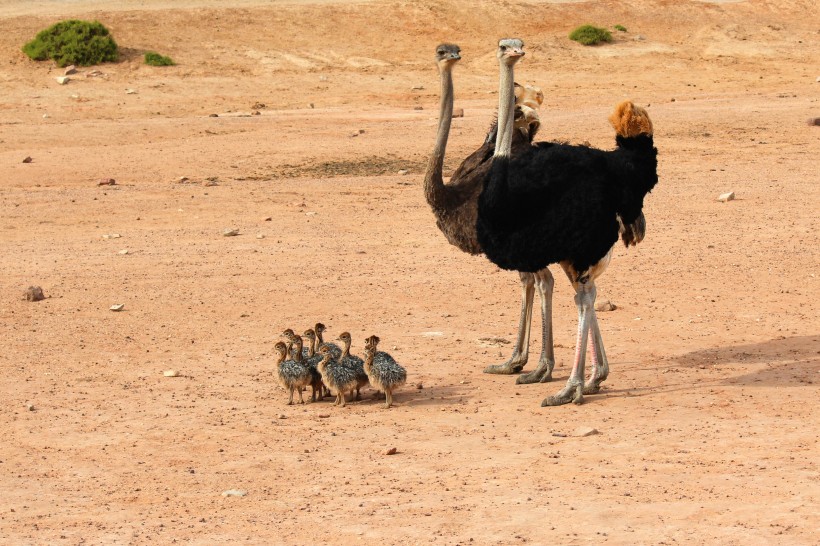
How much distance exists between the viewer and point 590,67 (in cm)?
2467

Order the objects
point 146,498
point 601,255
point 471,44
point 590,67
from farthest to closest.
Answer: point 471,44 → point 590,67 → point 601,255 → point 146,498

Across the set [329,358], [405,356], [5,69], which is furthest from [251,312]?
[5,69]

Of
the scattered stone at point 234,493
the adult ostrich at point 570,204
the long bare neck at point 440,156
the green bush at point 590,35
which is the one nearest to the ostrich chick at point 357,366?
the adult ostrich at point 570,204

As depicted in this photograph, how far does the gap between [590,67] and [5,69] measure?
1000 cm

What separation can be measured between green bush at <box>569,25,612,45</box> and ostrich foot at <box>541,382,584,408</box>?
1899cm

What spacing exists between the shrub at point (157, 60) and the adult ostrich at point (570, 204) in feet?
52.5

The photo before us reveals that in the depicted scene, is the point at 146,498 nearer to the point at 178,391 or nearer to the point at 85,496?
the point at 85,496

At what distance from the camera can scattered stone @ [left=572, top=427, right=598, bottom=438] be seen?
722 centimetres

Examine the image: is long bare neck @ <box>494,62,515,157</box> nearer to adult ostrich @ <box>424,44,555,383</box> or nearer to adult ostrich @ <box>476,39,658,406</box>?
adult ostrich @ <box>476,39,658,406</box>

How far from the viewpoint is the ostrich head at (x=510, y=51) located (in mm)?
8023

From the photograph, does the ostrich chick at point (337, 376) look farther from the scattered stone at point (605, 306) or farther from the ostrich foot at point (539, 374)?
the scattered stone at point (605, 306)

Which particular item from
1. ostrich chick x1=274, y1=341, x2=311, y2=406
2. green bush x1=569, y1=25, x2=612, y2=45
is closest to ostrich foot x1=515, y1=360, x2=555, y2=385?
ostrich chick x1=274, y1=341, x2=311, y2=406

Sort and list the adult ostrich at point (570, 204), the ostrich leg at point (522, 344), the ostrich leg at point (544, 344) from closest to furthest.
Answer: the adult ostrich at point (570, 204), the ostrich leg at point (544, 344), the ostrich leg at point (522, 344)

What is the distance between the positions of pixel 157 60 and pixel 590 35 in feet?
27.0
